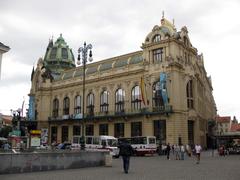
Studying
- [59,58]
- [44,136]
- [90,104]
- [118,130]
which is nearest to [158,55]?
[118,130]

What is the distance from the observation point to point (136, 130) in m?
58.2

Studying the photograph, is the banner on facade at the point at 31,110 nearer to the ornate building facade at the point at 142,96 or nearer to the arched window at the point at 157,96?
the ornate building facade at the point at 142,96

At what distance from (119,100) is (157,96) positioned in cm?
911

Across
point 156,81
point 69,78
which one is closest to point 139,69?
point 156,81

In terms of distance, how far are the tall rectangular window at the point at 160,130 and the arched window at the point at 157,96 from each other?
2.91 meters

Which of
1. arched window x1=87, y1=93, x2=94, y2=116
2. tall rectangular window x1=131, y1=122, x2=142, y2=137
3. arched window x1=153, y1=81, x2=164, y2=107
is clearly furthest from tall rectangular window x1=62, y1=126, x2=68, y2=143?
arched window x1=153, y1=81, x2=164, y2=107

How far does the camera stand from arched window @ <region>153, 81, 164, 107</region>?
182 feet

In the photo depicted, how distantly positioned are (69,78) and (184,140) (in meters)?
32.1

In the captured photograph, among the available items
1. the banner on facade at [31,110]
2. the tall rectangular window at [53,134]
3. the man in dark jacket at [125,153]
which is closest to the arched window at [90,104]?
the tall rectangular window at [53,134]

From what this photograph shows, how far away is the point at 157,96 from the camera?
56.0 m

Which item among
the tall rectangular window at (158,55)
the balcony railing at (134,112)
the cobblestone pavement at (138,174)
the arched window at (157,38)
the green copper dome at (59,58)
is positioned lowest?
the cobblestone pavement at (138,174)

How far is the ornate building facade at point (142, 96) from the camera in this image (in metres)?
54.6

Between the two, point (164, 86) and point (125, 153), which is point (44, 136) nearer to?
point (164, 86)

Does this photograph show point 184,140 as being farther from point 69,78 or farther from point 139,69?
point 69,78
